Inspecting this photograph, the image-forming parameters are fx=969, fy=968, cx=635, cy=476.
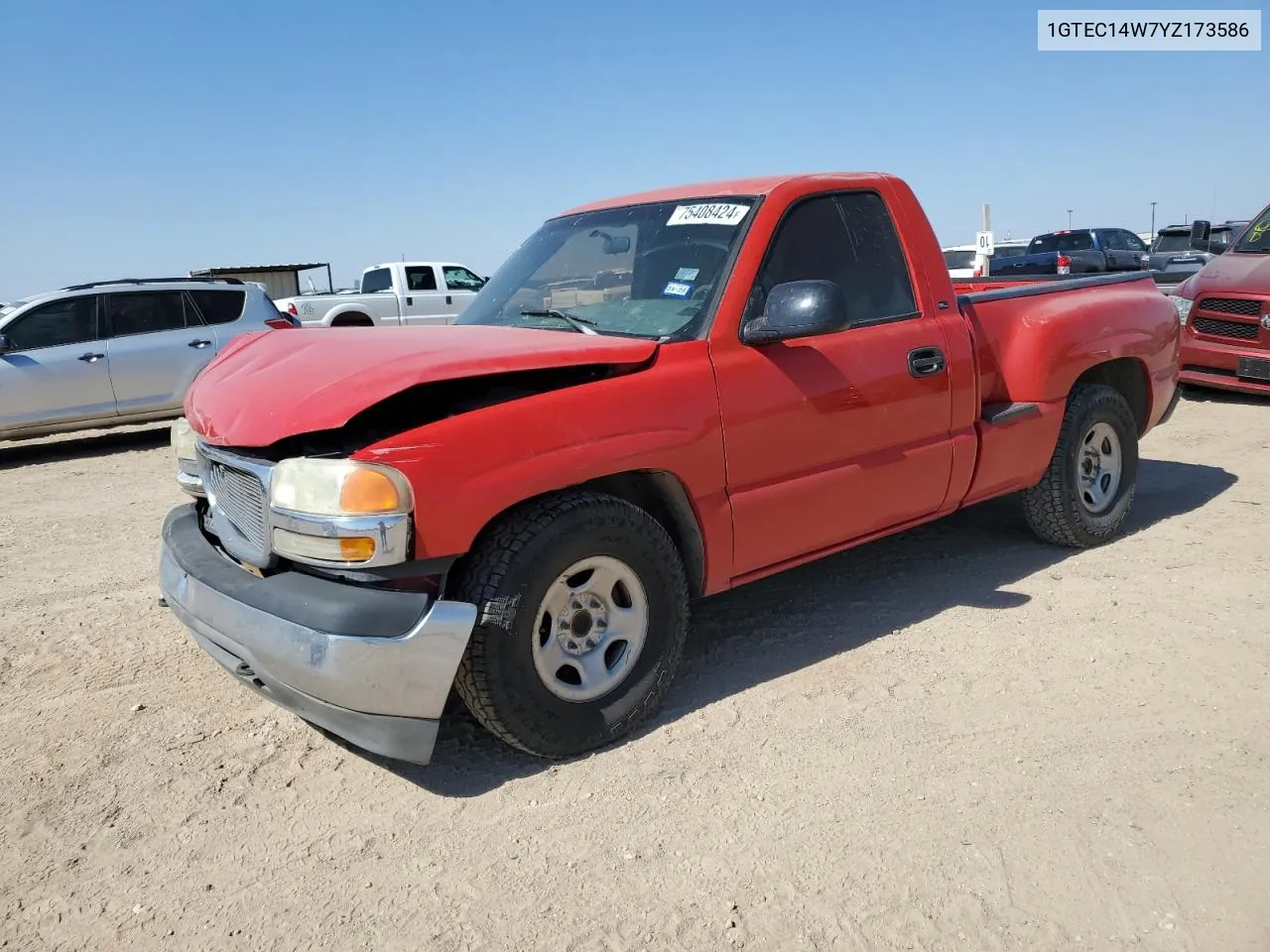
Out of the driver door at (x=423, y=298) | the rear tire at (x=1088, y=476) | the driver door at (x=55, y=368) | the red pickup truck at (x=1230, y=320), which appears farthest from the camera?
the driver door at (x=423, y=298)

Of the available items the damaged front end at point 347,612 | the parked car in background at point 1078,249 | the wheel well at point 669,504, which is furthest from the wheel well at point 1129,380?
the parked car in background at point 1078,249

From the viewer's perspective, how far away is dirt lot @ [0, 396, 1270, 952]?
2400 mm

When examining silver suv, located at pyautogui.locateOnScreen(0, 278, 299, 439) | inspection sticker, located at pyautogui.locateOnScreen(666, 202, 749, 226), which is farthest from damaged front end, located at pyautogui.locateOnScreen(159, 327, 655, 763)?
silver suv, located at pyautogui.locateOnScreen(0, 278, 299, 439)

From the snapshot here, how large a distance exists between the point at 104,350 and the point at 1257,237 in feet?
38.2

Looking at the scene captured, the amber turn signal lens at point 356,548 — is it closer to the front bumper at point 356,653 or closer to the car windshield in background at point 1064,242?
the front bumper at point 356,653

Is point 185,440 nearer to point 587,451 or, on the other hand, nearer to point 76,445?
point 587,451

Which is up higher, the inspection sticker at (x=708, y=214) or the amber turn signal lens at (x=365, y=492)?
the inspection sticker at (x=708, y=214)

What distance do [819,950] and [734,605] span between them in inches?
87.5

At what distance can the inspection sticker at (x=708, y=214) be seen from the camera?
3695 millimetres

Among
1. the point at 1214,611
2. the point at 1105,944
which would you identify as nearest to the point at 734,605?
the point at 1214,611

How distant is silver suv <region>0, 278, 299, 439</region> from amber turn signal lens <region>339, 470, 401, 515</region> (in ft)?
26.5

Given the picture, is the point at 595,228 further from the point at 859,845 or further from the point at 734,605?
the point at 859,845

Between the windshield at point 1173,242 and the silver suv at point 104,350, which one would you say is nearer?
the silver suv at point 104,350

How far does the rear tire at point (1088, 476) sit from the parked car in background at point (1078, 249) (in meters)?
10.6
